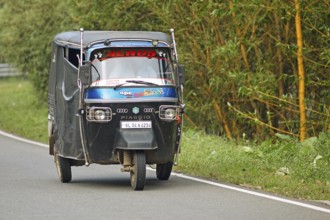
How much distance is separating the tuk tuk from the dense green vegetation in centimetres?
426

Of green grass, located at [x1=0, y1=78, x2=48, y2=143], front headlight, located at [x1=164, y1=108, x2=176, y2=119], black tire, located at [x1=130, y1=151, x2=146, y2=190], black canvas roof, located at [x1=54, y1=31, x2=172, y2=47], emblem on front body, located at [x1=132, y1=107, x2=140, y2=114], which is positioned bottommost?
green grass, located at [x1=0, y1=78, x2=48, y2=143]

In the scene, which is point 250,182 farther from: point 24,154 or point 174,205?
point 24,154

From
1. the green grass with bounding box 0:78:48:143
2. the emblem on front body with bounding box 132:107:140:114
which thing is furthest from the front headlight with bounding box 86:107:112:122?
the green grass with bounding box 0:78:48:143

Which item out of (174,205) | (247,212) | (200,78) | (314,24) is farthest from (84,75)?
(200,78)

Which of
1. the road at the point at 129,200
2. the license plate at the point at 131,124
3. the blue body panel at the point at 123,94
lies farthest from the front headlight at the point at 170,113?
the road at the point at 129,200

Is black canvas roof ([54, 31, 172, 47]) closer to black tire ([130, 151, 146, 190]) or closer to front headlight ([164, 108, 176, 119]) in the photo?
front headlight ([164, 108, 176, 119])

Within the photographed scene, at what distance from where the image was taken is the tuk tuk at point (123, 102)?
Result: 15.1 meters

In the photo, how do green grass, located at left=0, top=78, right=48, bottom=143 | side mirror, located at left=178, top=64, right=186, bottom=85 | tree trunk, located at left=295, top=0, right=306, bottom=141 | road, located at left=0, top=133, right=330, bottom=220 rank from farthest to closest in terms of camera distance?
green grass, located at left=0, top=78, right=48, bottom=143
tree trunk, located at left=295, top=0, right=306, bottom=141
side mirror, located at left=178, top=64, right=186, bottom=85
road, located at left=0, top=133, right=330, bottom=220

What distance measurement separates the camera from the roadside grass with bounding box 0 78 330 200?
1520cm

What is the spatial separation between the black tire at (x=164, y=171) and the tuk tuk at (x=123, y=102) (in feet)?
1.05

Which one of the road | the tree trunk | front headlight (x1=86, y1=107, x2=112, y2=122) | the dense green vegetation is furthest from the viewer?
the dense green vegetation

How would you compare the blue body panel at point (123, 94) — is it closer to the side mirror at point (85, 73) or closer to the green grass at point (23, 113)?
the side mirror at point (85, 73)

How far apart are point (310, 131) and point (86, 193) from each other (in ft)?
27.4

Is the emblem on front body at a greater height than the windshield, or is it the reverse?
the windshield
